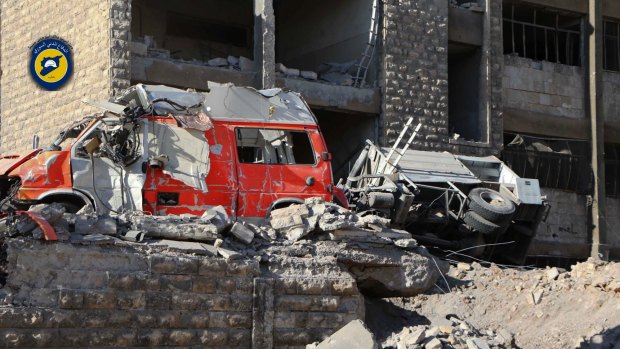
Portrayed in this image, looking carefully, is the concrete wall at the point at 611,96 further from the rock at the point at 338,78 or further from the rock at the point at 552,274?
the rock at the point at 552,274

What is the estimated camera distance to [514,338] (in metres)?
12.5

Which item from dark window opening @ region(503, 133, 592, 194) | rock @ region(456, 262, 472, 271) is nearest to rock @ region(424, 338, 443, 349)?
rock @ region(456, 262, 472, 271)

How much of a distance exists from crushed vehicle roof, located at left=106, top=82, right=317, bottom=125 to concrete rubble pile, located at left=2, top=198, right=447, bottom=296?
2804 millimetres

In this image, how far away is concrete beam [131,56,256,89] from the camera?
19.0 metres

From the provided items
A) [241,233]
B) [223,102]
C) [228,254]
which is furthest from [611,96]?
[228,254]

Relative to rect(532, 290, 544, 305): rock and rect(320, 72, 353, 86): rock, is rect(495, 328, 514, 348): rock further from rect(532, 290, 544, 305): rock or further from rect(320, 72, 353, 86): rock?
rect(320, 72, 353, 86): rock

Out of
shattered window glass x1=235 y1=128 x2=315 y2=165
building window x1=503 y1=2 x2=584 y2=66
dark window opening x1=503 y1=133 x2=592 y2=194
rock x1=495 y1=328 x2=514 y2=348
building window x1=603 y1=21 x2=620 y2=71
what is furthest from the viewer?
building window x1=603 y1=21 x2=620 y2=71

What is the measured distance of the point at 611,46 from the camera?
2697cm

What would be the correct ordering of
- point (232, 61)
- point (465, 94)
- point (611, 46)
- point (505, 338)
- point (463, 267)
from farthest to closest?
point (611, 46), point (465, 94), point (232, 61), point (463, 267), point (505, 338)

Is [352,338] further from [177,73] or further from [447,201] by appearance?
[177,73]

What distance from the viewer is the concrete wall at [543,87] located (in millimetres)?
24531

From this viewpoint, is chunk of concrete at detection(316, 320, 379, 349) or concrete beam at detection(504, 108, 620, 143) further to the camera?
concrete beam at detection(504, 108, 620, 143)

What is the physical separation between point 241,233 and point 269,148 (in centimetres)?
375

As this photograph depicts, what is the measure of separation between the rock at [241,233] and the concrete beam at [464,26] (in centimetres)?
1344
